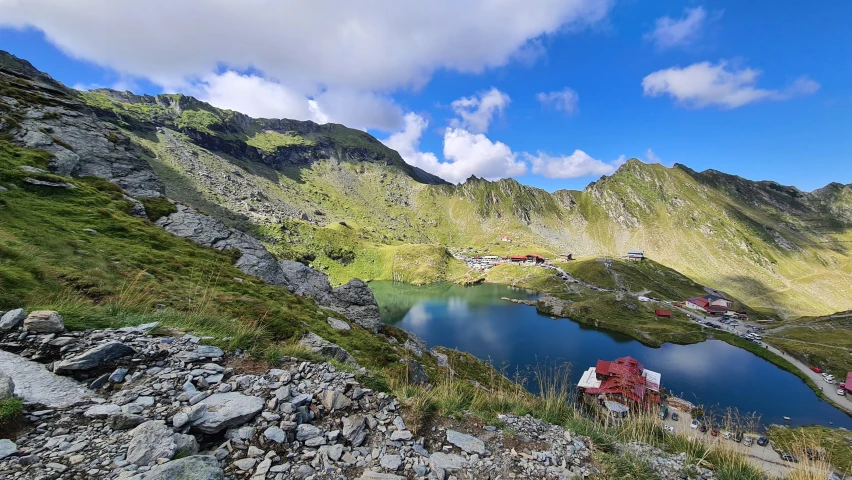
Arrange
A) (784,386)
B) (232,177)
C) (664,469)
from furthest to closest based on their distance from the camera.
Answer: (232,177), (784,386), (664,469)

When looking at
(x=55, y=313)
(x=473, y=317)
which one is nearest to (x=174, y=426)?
(x=55, y=313)

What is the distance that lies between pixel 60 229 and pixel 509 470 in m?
25.7

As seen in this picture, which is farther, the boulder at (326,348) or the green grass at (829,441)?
the green grass at (829,441)

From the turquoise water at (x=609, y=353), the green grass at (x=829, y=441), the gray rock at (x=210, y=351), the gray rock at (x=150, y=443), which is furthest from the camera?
the turquoise water at (x=609, y=353)

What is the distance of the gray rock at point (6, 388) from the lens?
12.8 feet

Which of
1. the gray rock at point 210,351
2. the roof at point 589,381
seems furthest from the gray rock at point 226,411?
the roof at point 589,381

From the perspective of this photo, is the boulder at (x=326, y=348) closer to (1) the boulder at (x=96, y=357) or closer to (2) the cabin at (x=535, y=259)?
(1) the boulder at (x=96, y=357)

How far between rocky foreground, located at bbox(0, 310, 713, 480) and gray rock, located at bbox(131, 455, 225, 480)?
0.01 metres

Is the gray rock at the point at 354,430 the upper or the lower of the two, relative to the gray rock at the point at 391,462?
upper

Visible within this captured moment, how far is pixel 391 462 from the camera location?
4.80m

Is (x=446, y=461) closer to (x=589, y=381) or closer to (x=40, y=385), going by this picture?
(x=40, y=385)

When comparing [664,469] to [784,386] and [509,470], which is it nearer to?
[509,470]

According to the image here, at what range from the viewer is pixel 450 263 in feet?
480

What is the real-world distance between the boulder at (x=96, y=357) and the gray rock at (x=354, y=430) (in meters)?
4.19
